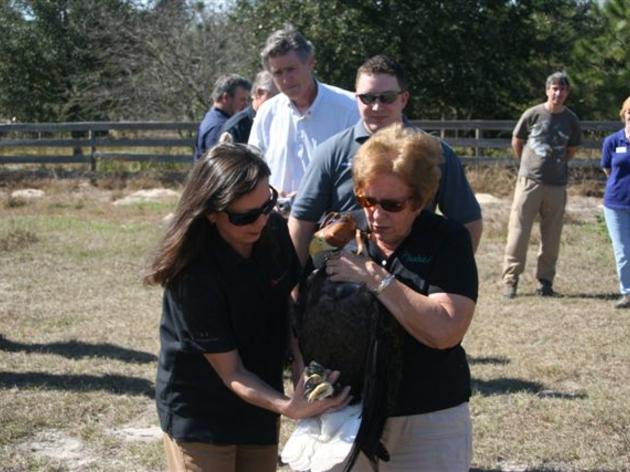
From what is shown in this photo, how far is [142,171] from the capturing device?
18.7 metres

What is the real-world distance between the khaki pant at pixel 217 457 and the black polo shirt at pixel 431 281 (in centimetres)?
47

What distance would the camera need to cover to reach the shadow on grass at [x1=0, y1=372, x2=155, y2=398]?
612 centimetres

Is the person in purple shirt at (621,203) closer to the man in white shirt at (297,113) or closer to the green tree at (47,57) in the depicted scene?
the man in white shirt at (297,113)

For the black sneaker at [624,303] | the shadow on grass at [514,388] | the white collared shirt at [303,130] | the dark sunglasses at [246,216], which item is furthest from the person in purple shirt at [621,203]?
the dark sunglasses at [246,216]

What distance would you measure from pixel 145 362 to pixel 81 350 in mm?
624

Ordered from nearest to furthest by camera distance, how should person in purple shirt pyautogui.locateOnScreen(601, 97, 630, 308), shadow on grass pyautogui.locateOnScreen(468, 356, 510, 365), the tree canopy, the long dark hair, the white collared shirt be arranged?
the long dark hair < the white collared shirt < shadow on grass pyautogui.locateOnScreen(468, 356, 510, 365) < person in purple shirt pyautogui.locateOnScreen(601, 97, 630, 308) < the tree canopy

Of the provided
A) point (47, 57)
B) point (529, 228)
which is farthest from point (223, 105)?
point (47, 57)

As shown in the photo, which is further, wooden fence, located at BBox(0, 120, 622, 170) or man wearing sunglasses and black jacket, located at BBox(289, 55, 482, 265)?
wooden fence, located at BBox(0, 120, 622, 170)

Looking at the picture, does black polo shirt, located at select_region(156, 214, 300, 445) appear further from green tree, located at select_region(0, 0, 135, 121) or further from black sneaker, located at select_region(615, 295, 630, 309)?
green tree, located at select_region(0, 0, 135, 121)

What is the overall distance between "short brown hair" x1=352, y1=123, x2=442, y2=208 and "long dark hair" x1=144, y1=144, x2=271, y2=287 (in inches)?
11.5

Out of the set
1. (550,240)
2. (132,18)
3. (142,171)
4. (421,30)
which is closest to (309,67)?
(550,240)

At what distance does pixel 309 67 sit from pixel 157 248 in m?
2.34

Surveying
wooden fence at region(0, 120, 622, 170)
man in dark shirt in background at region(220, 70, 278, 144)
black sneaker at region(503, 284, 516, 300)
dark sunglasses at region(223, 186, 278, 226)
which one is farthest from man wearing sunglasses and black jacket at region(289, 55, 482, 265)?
wooden fence at region(0, 120, 622, 170)

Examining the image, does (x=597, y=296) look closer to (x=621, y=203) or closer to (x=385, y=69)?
(x=621, y=203)
